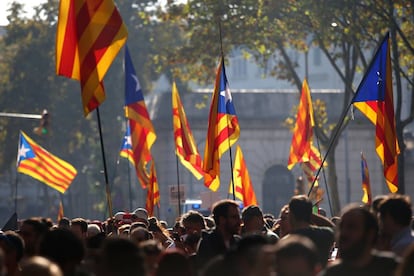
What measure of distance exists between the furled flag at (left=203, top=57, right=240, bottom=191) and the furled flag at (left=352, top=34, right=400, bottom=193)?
187 centimetres

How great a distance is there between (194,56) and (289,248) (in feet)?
95.7

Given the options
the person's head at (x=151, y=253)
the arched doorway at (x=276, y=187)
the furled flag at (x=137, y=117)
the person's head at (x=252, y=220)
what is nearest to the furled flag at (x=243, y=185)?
the furled flag at (x=137, y=117)

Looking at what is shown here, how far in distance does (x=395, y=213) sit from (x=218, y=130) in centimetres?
849

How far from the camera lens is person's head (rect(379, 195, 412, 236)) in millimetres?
9547

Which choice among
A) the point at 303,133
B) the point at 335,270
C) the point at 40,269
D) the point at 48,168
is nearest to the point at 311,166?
the point at 303,133

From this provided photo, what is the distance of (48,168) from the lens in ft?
78.6

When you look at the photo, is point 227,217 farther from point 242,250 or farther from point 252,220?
point 242,250

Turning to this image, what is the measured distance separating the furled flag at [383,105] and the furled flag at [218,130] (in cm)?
187

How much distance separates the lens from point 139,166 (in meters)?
21.1

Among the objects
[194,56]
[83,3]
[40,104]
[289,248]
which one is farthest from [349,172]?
[289,248]

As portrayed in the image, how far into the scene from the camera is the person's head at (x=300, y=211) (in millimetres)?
10531

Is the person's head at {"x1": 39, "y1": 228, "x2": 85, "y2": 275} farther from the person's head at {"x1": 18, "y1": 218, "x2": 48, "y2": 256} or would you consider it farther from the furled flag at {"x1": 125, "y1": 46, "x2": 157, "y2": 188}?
the furled flag at {"x1": 125, "y1": 46, "x2": 157, "y2": 188}

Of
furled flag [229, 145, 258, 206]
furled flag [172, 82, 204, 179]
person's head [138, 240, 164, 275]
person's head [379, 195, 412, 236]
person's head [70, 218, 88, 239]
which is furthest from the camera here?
furled flag [172, 82, 204, 179]

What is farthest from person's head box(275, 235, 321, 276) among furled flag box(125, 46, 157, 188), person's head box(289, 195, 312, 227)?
furled flag box(125, 46, 157, 188)
